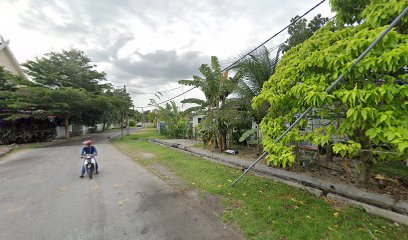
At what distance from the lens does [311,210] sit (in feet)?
12.5

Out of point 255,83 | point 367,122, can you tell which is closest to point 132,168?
point 255,83

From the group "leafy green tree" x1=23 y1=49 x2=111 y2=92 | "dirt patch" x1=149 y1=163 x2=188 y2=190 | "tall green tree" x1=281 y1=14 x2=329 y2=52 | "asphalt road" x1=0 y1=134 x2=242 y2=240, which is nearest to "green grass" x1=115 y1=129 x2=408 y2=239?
"dirt patch" x1=149 y1=163 x2=188 y2=190

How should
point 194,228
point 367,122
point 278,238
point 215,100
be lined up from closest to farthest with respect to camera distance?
1. point 367,122
2. point 278,238
3. point 194,228
4. point 215,100

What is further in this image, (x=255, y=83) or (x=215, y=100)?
(x=215, y=100)

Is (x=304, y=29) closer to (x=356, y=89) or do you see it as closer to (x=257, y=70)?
(x=257, y=70)

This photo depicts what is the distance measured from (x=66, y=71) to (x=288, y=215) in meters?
25.5

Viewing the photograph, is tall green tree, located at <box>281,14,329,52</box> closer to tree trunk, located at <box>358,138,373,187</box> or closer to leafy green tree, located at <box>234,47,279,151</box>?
leafy green tree, located at <box>234,47,279,151</box>

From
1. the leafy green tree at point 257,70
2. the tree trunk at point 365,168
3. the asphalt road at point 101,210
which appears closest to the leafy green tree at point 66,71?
the asphalt road at point 101,210

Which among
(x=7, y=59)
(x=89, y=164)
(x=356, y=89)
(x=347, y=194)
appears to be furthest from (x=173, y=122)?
(x=7, y=59)

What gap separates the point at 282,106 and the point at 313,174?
10.3 ft

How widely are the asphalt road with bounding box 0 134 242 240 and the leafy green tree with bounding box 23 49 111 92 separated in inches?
659

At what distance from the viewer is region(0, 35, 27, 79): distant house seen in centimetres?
2089

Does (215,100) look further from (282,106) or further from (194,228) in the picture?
(194,228)

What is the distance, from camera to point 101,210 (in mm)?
4082
